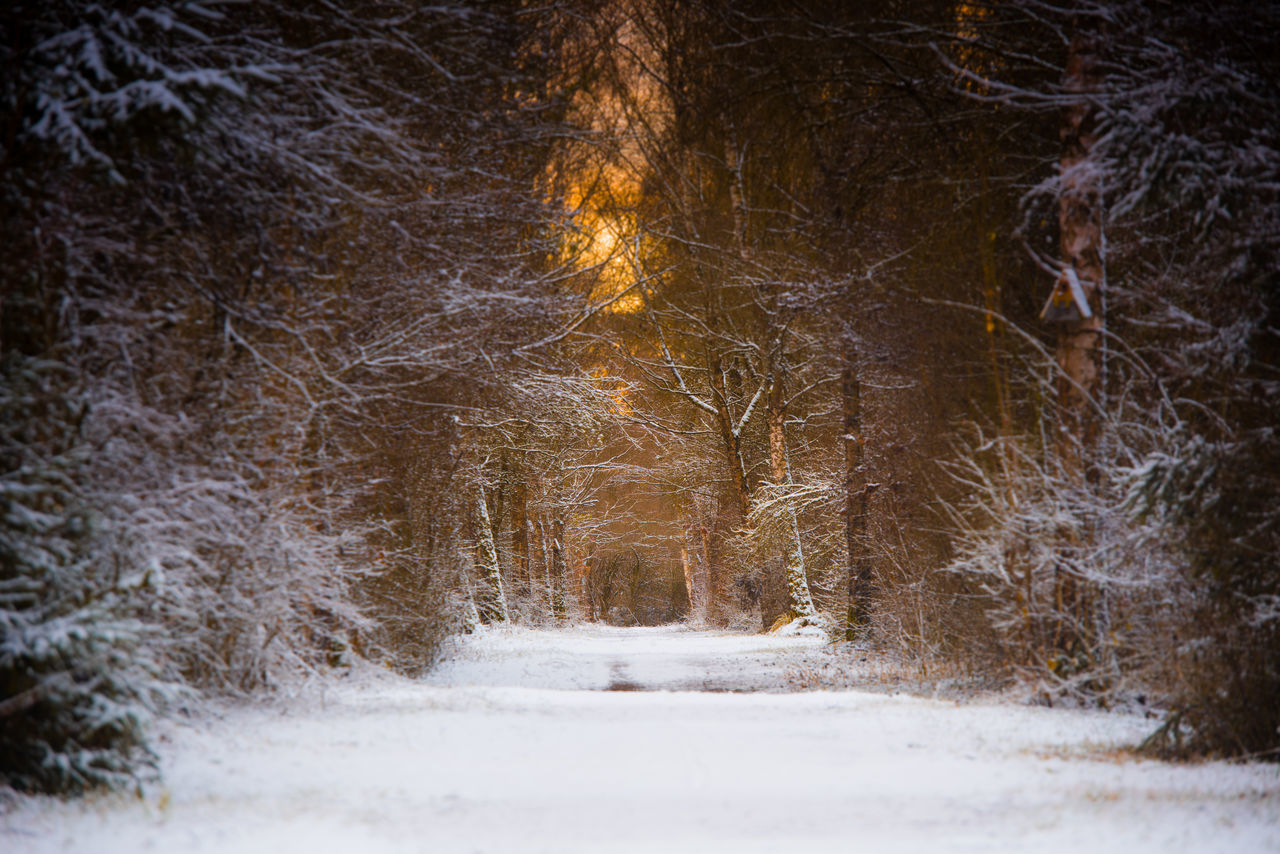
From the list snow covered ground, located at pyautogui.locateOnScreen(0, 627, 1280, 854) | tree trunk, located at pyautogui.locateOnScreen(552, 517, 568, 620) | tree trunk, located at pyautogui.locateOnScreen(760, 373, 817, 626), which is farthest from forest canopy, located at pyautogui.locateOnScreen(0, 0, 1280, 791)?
tree trunk, located at pyautogui.locateOnScreen(552, 517, 568, 620)

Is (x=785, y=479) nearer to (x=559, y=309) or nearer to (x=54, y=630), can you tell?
(x=559, y=309)

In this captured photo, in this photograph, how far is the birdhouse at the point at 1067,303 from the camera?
30.8 ft

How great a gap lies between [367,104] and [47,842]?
21.8 feet

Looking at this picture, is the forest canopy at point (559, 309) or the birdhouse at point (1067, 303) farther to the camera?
the birdhouse at point (1067, 303)

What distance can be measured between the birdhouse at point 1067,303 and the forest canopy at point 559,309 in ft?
0.12

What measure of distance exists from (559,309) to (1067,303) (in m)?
5.42

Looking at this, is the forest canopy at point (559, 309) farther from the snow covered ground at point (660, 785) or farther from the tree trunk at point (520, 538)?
the tree trunk at point (520, 538)

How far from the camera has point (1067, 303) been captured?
9.43 meters

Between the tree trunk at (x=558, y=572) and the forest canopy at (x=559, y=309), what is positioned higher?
the forest canopy at (x=559, y=309)

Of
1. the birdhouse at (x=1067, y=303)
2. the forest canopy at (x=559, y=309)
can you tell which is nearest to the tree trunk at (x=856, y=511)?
the forest canopy at (x=559, y=309)

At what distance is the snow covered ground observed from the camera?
5.03 m

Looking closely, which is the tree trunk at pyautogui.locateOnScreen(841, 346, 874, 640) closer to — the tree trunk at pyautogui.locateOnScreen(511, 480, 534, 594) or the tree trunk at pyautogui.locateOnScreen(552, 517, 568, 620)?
the tree trunk at pyautogui.locateOnScreen(511, 480, 534, 594)

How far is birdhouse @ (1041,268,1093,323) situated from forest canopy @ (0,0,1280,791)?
4cm

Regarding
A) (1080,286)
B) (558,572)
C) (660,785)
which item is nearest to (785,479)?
(1080,286)
